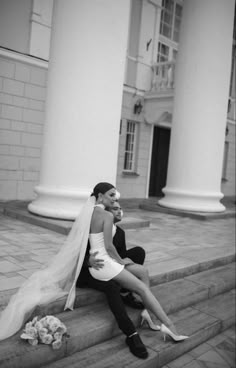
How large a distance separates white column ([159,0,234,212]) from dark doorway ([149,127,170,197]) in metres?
4.18

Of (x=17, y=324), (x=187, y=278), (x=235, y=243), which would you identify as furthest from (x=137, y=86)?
(x=17, y=324)

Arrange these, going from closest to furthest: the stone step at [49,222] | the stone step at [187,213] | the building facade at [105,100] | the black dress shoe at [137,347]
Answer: the black dress shoe at [137,347] → the stone step at [49,222] → the building facade at [105,100] → the stone step at [187,213]

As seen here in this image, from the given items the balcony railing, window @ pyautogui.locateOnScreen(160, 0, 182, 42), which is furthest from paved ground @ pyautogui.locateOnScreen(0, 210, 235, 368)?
window @ pyautogui.locateOnScreen(160, 0, 182, 42)

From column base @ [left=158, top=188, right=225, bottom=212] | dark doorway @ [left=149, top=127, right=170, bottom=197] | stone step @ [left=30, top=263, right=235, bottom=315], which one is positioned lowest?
stone step @ [left=30, top=263, right=235, bottom=315]

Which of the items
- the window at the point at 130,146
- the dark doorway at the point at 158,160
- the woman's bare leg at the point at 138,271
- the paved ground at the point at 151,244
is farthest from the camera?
the dark doorway at the point at 158,160

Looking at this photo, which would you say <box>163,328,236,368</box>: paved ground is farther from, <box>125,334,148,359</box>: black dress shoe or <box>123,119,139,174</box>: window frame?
<box>123,119,139,174</box>: window frame

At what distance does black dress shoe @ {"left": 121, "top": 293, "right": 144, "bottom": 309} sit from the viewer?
3.74 metres

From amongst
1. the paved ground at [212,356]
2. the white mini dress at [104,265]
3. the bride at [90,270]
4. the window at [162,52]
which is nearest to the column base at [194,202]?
the paved ground at [212,356]

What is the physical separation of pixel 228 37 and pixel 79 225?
26.4ft

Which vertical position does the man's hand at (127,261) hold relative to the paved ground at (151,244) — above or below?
above

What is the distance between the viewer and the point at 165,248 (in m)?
5.86

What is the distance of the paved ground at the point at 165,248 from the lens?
358cm

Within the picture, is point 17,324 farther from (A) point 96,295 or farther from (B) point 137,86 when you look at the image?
(B) point 137,86

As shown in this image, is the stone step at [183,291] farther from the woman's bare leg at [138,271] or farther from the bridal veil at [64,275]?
the woman's bare leg at [138,271]
